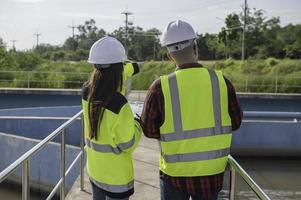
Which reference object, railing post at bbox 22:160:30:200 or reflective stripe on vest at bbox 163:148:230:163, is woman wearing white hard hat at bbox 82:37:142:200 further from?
railing post at bbox 22:160:30:200

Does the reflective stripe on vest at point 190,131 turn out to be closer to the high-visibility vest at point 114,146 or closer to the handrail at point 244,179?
the handrail at point 244,179

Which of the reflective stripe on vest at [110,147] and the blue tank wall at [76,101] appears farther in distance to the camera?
the blue tank wall at [76,101]

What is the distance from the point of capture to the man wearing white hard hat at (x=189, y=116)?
2.40 meters

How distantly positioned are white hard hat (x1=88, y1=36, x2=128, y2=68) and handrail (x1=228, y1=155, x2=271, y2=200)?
2.85ft

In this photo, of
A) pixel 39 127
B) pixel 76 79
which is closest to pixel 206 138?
pixel 39 127

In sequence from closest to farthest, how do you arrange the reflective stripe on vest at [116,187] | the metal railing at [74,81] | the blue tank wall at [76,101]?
the reflective stripe on vest at [116,187] < the blue tank wall at [76,101] < the metal railing at [74,81]

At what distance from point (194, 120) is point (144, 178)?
3739mm

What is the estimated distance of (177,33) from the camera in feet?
8.00

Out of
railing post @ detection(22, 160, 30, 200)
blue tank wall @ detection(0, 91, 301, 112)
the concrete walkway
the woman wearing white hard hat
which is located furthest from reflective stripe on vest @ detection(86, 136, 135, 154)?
blue tank wall @ detection(0, 91, 301, 112)

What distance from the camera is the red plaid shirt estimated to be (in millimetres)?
2432

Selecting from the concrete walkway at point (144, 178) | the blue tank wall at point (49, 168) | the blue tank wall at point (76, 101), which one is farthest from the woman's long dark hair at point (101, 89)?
the blue tank wall at point (76, 101)

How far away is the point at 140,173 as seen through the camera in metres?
6.31

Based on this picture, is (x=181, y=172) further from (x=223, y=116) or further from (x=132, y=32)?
(x=132, y=32)

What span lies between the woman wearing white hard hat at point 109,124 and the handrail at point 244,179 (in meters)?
0.56
